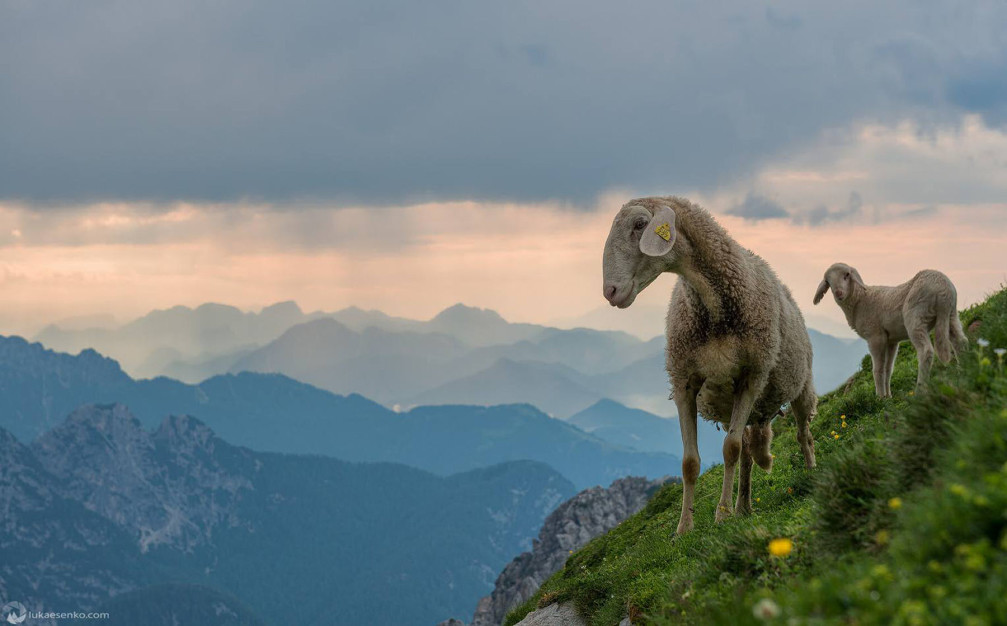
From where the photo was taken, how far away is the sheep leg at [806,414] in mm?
14913

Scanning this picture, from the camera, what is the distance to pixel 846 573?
6.30m

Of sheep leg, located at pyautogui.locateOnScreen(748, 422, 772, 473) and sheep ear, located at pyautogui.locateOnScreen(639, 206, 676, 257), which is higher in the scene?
sheep ear, located at pyautogui.locateOnScreen(639, 206, 676, 257)

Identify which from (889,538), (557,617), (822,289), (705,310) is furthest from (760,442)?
(889,538)

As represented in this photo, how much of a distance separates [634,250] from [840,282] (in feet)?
33.0

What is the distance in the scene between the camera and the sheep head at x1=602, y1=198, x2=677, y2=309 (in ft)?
36.9

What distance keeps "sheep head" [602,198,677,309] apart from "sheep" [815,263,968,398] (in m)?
7.04

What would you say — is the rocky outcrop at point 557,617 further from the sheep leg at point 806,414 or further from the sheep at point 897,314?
the sheep at point 897,314

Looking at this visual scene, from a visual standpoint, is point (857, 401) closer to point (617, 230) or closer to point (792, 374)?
point (792, 374)

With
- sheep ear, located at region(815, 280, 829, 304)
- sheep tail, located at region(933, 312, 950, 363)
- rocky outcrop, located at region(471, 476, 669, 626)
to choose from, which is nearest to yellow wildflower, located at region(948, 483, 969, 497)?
sheep tail, located at region(933, 312, 950, 363)

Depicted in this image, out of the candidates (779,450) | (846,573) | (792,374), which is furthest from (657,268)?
(779,450)

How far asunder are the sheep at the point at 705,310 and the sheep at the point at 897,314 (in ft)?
15.7

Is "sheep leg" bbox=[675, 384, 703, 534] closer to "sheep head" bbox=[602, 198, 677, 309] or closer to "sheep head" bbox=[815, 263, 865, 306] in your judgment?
"sheep head" bbox=[602, 198, 677, 309]

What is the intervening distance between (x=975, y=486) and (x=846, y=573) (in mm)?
1155

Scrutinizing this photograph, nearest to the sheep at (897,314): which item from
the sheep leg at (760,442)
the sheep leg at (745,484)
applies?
the sheep leg at (760,442)
